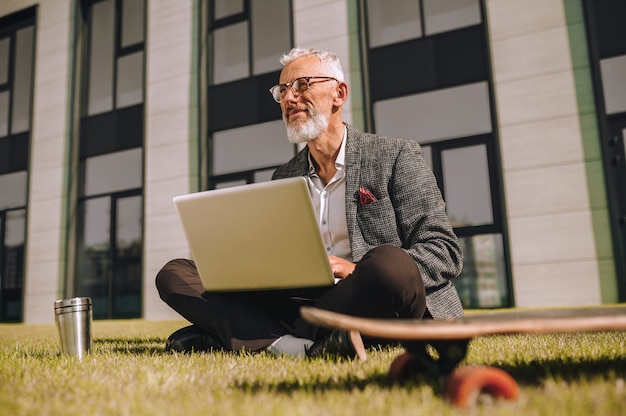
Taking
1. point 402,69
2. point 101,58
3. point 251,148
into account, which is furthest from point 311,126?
point 101,58

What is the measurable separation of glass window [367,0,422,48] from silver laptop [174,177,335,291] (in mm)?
6832

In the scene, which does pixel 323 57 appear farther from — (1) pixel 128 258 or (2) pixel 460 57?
(1) pixel 128 258

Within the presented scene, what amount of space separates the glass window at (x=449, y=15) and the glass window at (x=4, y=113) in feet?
31.4

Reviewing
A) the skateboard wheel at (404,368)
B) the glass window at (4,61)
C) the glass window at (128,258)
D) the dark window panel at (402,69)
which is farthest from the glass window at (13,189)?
the skateboard wheel at (404,368)

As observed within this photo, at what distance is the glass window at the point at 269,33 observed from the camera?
9523mm

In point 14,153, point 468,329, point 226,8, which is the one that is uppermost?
point 226,8

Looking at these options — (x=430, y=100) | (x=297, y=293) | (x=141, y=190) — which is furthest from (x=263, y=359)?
(x=141, y=190)

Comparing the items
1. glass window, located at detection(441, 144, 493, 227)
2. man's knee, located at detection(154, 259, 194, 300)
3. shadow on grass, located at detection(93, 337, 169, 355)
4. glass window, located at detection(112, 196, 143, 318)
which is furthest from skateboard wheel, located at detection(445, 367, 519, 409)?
glass window, located at detection(112, 196, 143, 318)

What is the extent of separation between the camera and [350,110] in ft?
27.5

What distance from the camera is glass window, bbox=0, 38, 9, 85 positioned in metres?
12.5

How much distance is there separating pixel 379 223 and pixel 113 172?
9234mm

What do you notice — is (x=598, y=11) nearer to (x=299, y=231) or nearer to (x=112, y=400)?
(x=299, y=231)

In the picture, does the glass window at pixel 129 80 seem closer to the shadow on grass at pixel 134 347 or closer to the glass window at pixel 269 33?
the glass window at pixel 269 33

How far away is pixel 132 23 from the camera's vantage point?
1130cm
